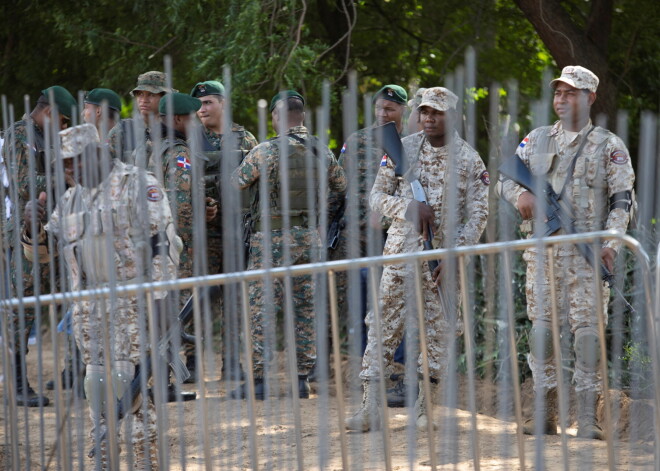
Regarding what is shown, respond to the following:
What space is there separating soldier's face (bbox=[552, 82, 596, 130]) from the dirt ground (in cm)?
142

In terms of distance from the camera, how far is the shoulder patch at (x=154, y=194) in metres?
4.48

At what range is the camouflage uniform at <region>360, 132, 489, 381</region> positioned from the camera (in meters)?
5.43

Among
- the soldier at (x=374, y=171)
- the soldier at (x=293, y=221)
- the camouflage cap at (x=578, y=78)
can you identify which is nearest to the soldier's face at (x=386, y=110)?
the soldier at (x=374, y=171)

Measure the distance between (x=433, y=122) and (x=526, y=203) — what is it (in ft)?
2.29

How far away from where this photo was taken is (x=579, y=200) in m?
5.18

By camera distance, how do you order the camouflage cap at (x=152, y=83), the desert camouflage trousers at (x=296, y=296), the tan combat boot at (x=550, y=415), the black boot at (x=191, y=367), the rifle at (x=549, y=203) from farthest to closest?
the black boot at (x=191, y=367) → the camouflage cap at (x=152, y=83) → the desert camouflage trousers at (x=296, y=296) → the tan combat boot at (x=550, y=415) → the rifle at (x=549, y=203)

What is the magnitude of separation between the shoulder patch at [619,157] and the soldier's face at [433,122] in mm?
869

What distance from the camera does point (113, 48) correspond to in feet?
32.4

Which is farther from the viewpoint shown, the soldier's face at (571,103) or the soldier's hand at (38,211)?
the soldier's face at (571,103)

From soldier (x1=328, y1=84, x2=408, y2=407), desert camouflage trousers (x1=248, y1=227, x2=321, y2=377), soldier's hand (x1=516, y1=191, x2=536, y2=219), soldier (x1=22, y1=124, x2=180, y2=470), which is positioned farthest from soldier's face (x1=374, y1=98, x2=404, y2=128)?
soldier (x1=22, y1=124, x2=180, y2=470)

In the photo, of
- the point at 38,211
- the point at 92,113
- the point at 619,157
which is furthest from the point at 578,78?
the point at 92,113

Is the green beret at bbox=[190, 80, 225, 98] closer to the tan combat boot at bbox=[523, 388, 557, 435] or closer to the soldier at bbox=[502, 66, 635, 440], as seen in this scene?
the soldier at bbox=[502, 66, 635, 440]

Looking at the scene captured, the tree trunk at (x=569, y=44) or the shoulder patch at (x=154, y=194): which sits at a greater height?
the tree trunk at (x=569, y=44)

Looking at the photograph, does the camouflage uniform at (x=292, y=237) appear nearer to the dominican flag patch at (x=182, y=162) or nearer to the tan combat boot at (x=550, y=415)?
the dominican flag patch at (x=182, y=162)
